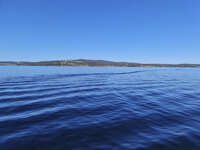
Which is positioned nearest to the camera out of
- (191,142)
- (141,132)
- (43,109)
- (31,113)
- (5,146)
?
(5,146)

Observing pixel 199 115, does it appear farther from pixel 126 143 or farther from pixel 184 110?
pixel 126 143

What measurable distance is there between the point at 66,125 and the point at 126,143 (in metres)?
2.66

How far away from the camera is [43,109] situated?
6922 millimetres

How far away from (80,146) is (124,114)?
3.42 metres

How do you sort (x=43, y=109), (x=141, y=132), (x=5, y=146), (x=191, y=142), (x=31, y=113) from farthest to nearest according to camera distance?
(x=43, y=109) → (x=31, y=113) → (x=141, y=132) → (x=191, y=142) → (x=5, y=146)

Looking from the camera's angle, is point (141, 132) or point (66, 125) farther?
point (66, 125)

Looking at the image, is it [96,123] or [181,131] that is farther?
[96,123]

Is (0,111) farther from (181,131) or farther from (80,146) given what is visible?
(181,131)

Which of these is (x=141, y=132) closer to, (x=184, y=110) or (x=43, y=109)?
(x=184, y=110)

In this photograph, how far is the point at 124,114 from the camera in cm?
651

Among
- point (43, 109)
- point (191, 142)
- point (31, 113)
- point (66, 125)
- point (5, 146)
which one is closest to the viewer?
point (5, 146)

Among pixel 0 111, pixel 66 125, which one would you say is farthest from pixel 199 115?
pixel 0 111

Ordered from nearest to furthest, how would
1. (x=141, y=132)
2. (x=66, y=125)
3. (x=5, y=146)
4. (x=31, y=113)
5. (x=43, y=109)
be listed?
(x=5, y=146) < (x=141, y=132) < (x=66, y=125) < (x=31, y=113) < (x=43, y=109)

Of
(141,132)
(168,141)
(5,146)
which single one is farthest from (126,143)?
(5,146)
